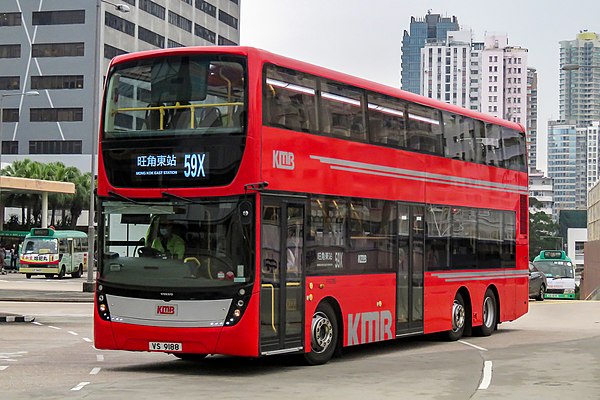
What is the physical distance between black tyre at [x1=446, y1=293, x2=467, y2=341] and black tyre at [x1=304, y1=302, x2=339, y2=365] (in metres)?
5.15

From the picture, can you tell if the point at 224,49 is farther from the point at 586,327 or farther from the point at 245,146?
the point at 586,327

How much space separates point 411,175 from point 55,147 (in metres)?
88.3

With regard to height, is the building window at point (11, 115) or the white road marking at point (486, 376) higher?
the building window at point (11, 115)

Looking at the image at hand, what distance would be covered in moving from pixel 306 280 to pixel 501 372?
2.98m

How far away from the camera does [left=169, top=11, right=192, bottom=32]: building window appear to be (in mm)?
117750

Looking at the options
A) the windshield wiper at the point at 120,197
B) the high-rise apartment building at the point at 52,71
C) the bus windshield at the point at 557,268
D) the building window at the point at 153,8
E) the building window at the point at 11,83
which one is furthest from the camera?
the building window at the point at 153,8

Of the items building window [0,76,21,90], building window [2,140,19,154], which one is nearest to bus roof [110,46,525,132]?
building window [2,140,19,154]

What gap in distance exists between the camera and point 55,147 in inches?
4104

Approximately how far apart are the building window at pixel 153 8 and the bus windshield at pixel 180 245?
9765 cm

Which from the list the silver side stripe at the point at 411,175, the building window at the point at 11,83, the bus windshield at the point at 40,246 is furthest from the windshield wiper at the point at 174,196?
the building window at the point at 11,83

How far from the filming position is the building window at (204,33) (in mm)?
123438

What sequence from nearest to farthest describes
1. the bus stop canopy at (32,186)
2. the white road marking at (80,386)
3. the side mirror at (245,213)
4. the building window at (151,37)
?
the white road marking at (80,386)
the side mirror at (245,213)
the bus stop canopy at (32,186)
the building window at (151,37)

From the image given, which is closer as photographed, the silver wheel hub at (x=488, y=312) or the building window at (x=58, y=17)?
the silver wheel hub at (x=488, y=312)

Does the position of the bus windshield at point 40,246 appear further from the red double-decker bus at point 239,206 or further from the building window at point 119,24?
the building window at point 119,24
